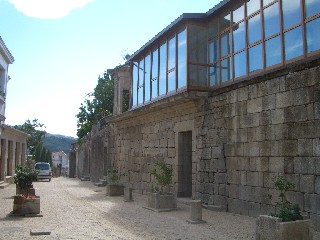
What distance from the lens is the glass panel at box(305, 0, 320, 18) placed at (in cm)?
775

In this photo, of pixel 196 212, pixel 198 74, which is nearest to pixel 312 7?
pixel 198 74

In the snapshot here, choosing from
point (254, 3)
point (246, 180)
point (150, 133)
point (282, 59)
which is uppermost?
point (254, 3)

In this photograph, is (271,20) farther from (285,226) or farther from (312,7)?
(285,226)

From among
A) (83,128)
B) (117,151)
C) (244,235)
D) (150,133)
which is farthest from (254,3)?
(83,128)

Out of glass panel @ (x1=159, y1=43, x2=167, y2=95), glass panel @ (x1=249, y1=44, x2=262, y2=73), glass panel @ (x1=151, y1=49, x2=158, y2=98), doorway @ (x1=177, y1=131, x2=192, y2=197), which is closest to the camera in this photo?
glass panel @ (x1=249, y1=44, x2=262, y2=73)

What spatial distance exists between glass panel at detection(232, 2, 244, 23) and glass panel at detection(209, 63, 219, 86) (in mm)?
1442

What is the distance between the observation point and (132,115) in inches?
612

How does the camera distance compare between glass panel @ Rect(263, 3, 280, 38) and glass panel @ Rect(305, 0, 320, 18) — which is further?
glass panel @ Rect(263, 3, 280, 38)

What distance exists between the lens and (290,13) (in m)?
8.41

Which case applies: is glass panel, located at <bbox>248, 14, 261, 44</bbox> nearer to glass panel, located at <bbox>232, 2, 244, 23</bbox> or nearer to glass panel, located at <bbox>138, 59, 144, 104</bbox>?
glass panel, located at <bbox>232, 2, 244, 23</bbox>

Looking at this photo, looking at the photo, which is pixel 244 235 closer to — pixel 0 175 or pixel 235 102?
pixel 235 102

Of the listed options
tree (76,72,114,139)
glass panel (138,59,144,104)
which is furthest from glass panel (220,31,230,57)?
tree (76,72,114,139)

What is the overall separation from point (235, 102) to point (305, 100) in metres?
2.40

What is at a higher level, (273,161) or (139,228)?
(273,161)
